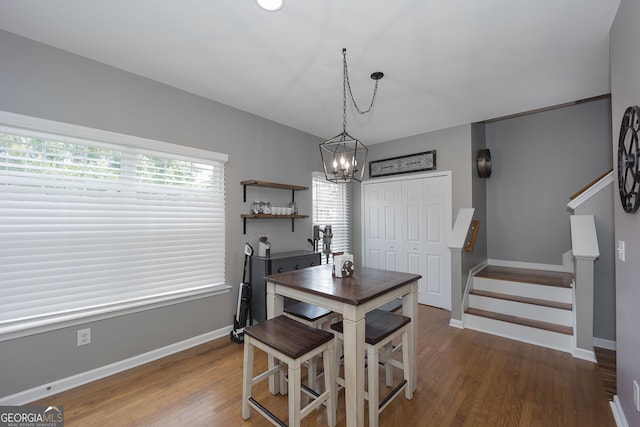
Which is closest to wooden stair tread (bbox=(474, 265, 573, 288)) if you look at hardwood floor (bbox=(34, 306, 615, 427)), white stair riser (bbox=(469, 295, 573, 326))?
white stair riser (bbox=(469, 295, 573, 326))

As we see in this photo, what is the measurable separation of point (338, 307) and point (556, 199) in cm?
397

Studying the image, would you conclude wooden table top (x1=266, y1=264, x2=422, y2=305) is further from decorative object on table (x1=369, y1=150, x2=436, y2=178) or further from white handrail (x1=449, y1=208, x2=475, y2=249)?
decorative object on table (x1=369, y1=150, x2=436, y2=178)

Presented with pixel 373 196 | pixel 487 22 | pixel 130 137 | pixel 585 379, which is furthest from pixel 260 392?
pixel 373 196

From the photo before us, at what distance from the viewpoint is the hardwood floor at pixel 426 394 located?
1.85 meters

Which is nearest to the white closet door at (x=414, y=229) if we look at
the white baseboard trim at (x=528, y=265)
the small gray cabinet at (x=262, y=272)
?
the white baseboard trim at (x=528, y=265)

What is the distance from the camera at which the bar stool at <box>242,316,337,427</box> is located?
153 cm

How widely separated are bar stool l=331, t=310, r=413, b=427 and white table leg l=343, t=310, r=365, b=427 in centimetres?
10

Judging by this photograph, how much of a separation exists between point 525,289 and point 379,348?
8.37ft

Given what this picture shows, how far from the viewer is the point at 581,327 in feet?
8.61

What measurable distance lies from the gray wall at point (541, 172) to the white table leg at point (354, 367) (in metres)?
3.75

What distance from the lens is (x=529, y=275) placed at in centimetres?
365

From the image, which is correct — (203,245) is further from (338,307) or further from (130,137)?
(338,307)

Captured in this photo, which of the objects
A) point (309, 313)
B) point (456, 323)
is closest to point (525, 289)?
point (456, 323)

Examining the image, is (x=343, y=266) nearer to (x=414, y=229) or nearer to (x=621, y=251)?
(x=621, y=251)
